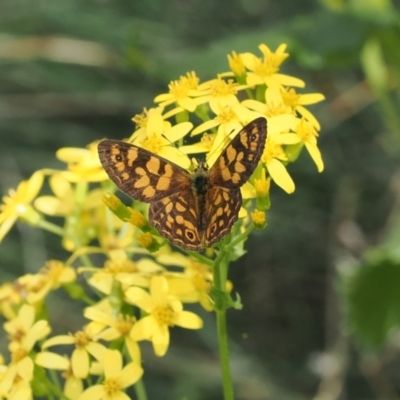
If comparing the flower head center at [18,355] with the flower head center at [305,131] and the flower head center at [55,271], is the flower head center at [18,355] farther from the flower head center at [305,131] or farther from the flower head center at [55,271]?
the flower head center at [305,131]

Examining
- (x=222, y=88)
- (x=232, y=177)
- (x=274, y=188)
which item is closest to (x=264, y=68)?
(x=222, y=88)

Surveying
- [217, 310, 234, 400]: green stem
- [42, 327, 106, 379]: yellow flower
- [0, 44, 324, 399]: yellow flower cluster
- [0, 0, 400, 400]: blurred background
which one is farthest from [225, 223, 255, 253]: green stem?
[0, 0, 400, 400]: blurred background

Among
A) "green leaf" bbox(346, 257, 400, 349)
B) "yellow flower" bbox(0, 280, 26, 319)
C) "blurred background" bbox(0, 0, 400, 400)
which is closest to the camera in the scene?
"yellow flower" bbox(0, 280, 26, 319)

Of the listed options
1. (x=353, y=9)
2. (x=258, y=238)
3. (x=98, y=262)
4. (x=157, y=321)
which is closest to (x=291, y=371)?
(x=258, y=238)

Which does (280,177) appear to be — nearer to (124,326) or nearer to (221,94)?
(221,94)

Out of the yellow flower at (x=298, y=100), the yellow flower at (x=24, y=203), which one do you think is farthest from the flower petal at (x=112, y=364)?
the yellow flower at (x=298, y=100)

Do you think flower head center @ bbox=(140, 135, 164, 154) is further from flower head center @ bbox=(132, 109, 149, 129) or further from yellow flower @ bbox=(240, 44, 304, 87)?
yellow flower @ bbox=(240, 44, 304, 87)
